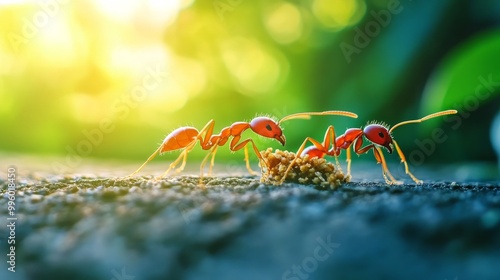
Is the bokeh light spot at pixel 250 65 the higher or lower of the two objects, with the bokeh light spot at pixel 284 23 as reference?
lower

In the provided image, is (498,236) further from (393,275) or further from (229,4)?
(229,4)

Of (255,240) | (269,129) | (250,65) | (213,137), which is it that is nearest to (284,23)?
(250,65)

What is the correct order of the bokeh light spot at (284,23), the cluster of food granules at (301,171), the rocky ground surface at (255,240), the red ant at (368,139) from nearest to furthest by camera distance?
the rocky ground surface at (255,240) < the cluster of food granules at (301,171) < the red ant at (368,139) < the bokeh light spot at (284,23)

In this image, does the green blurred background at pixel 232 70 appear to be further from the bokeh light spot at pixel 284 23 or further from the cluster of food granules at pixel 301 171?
the cluster of food granules at pixel 301 171

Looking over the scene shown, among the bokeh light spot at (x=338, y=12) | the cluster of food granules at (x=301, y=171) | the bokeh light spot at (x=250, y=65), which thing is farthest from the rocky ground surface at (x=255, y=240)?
the bokeh light spot at (x=250, y=65)

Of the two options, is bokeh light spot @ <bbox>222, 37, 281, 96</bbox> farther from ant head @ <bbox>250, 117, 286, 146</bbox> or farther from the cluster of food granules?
the cluster of food granules

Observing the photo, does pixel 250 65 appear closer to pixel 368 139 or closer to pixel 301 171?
pixel 368 139
